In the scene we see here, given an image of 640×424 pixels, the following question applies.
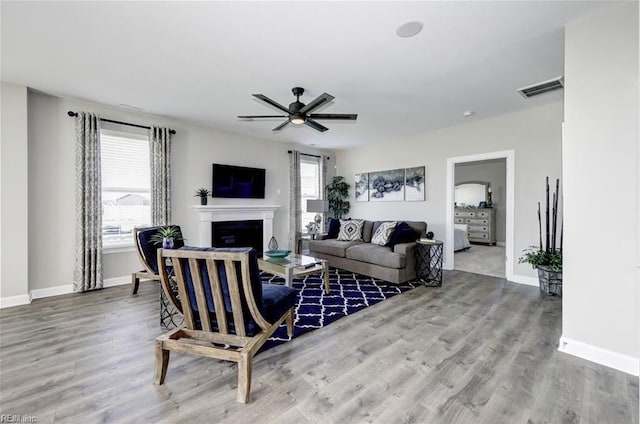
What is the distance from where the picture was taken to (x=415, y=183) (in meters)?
5.54

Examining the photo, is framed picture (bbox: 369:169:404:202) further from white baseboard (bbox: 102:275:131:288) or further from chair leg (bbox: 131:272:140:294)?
white baseboard (bbox: 102:275:131:288)

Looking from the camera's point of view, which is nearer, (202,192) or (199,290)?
(199,290)

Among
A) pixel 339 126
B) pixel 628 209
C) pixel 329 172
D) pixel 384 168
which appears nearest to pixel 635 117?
pixel 628 209

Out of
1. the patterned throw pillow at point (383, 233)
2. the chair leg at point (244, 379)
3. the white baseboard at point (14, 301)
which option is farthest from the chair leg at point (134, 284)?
the patterned throw pillow at point (383, 233)

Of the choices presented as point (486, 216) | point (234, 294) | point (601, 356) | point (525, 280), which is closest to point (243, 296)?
point (234, 294)

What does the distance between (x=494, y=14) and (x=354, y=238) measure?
3778mm

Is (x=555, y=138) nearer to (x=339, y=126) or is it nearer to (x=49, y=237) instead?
(x=339, y=126)

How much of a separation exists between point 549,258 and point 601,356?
6.46ft

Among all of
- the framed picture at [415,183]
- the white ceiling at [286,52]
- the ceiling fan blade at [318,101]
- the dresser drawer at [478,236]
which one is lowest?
the dresser drawer at [478,236]

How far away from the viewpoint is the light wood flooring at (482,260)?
494cm

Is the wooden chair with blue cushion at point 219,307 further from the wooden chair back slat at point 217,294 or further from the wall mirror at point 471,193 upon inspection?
the wall mirror at point 471,193

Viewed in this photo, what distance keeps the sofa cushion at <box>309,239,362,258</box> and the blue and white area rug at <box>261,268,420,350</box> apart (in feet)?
1.12

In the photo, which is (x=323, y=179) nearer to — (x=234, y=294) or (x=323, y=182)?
(x=323, y=182)

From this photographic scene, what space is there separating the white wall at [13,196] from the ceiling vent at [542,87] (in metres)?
5.99
